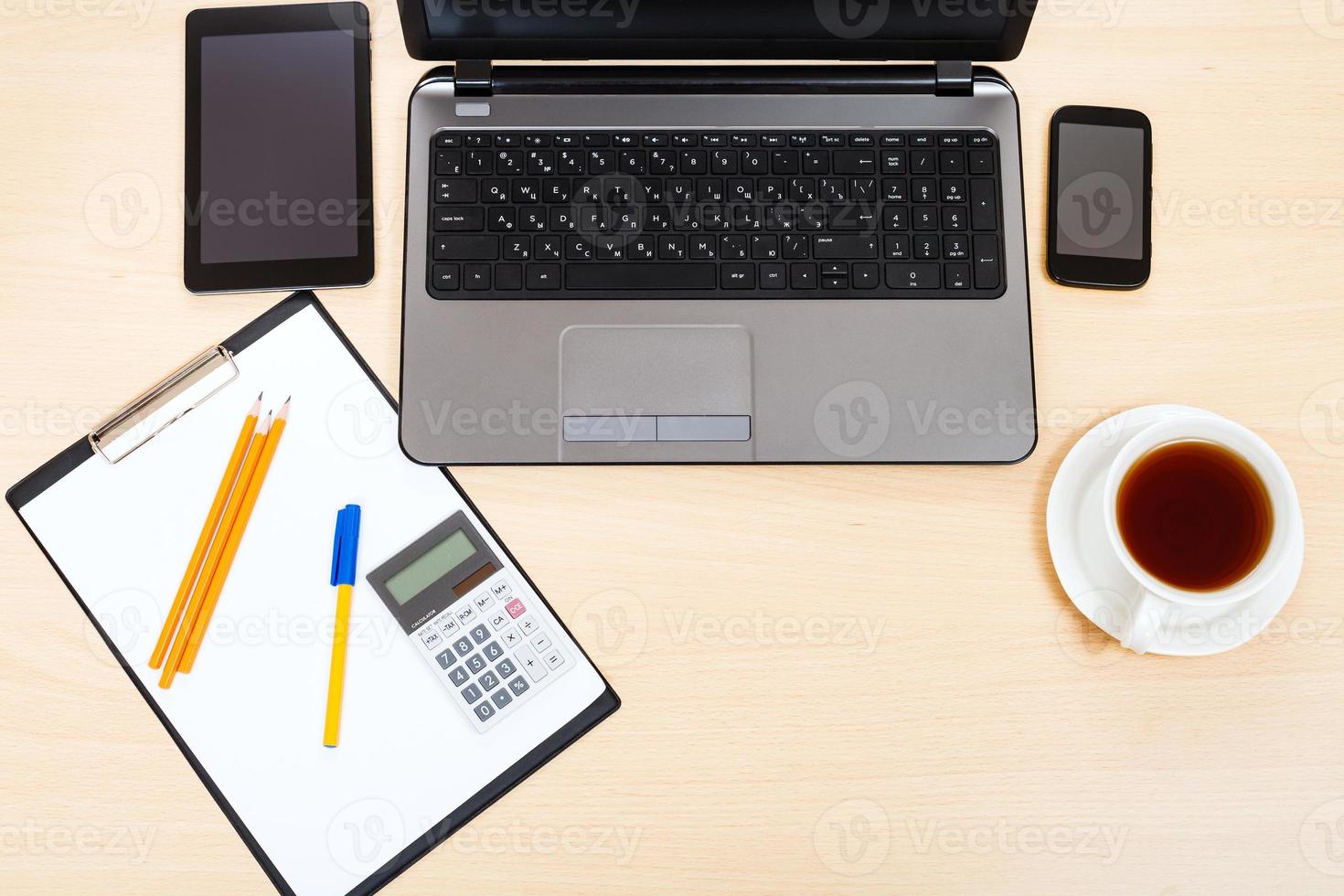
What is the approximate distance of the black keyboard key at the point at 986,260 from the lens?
0.68 metres

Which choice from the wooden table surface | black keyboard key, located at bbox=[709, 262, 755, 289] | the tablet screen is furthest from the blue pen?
black keyboard key, located at bbox=[709, 262, 755, 289]

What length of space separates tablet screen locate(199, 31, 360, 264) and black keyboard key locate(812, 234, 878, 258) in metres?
0.36

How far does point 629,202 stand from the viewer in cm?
68

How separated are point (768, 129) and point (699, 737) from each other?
18.3 inches

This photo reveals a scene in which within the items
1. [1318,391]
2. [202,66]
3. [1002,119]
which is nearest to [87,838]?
[202,66]

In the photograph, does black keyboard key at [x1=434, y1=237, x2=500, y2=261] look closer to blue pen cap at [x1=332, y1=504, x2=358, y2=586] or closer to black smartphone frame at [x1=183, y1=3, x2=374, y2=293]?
black smartphone frame at [x1=183, y1=3, x2=374, y2=293]

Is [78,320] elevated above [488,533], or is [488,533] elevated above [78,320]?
[78,320]

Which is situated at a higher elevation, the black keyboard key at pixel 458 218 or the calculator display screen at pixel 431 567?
the black keyboard key at pixel 458 218

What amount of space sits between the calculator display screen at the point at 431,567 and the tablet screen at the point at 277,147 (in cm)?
24

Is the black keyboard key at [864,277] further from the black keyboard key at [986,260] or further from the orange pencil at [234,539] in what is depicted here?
the orange pencil at [234,539]

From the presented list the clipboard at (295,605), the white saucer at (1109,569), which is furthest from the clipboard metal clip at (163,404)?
the white saucer at (1109,569)

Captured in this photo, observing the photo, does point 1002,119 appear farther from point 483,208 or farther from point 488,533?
point 488,533

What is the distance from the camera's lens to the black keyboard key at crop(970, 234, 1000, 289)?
68 cm

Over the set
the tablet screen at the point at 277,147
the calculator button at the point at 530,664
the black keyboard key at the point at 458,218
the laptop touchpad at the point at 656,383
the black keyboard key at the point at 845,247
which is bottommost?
the calculator button at the point at 530,664
